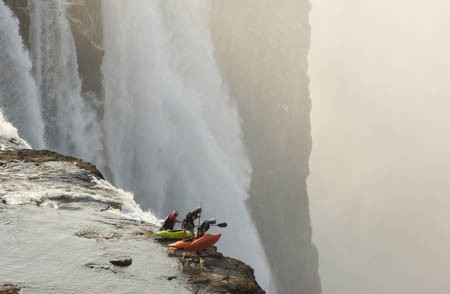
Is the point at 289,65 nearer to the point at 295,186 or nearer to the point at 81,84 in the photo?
the point at 295,186

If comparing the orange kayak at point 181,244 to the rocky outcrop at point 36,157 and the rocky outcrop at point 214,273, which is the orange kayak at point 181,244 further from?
the rocky outcrop at point 36,157

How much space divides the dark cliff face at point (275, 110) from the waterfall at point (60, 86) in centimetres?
2139

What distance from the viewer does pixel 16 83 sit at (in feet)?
81.9

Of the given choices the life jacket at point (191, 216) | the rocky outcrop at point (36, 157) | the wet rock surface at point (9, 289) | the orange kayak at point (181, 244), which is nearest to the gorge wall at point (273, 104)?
the rocky outcrop at point (36, 157)

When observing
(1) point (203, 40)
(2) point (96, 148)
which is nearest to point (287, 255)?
(1) point (203, 40)

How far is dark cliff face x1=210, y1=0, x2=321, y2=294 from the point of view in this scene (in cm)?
4897

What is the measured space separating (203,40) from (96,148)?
20499 millimetres

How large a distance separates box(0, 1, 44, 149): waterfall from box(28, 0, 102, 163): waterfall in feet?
6.11

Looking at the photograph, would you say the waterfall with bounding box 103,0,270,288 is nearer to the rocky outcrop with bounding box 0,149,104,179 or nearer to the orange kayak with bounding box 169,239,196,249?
the rocky outcrop with bounding box 0,149,104,179

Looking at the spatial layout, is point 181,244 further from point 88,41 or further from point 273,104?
point 273,104

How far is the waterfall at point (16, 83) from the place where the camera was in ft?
80.7

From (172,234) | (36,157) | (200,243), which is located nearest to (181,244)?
(200,243)

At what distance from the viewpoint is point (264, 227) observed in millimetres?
50031

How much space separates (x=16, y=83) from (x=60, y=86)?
4.03 m
